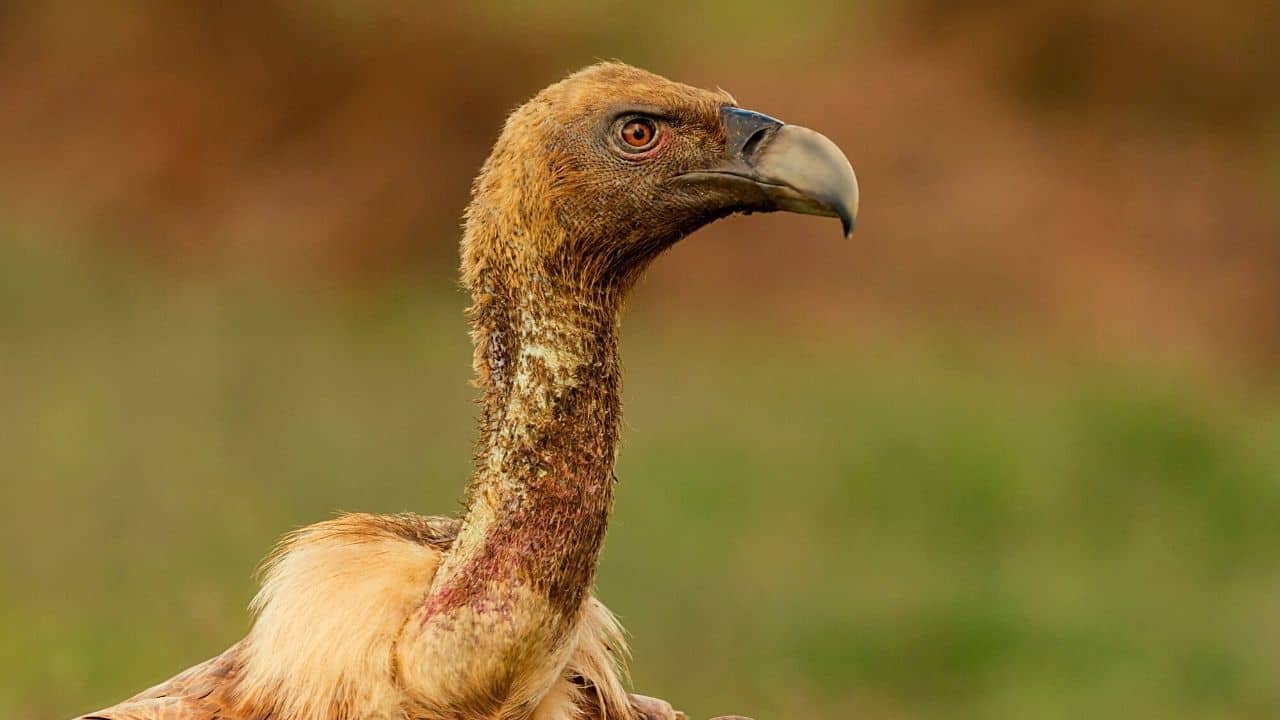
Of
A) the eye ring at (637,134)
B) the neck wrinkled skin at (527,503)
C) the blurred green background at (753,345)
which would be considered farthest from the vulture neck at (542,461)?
the blurred green background at (753,345)

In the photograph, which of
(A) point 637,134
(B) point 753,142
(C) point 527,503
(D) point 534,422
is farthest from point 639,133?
(C) point 527,503

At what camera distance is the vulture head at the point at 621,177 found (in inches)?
125

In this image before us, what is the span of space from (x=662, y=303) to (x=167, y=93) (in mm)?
3807

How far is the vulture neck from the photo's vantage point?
3094mm

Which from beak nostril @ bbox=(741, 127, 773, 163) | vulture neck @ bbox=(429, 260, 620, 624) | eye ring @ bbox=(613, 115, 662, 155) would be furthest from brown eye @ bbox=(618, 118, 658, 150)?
vulture neck @ bbox=(429, 260, 620, 624)

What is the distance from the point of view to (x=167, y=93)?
520 inches

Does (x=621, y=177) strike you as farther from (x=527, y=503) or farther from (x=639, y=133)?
(x=527, y=503)

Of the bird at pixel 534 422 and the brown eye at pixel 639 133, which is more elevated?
the brown eye at pixel 639 133

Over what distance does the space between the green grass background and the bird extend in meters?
4.06

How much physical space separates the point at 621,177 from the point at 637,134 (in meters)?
0.08

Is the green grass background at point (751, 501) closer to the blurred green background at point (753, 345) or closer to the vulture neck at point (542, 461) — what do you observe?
the blurred green background at point (753, 345)

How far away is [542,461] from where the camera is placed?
311 cm

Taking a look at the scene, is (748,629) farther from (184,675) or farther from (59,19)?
(59,19)

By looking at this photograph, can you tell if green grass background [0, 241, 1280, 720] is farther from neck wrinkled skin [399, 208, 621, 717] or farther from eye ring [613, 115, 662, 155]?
eye ring [613, 115, 662, 155]
